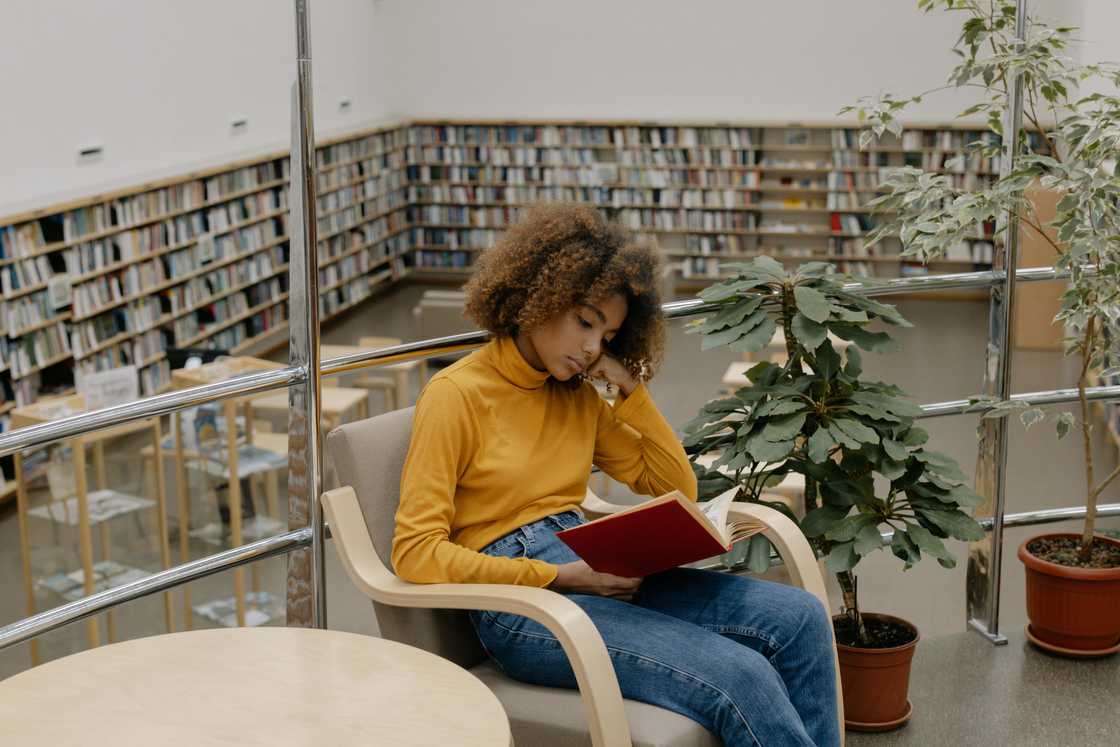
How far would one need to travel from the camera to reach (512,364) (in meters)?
1.97

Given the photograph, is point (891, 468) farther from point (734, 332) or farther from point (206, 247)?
point (206, 247)

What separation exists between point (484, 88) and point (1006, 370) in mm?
10128

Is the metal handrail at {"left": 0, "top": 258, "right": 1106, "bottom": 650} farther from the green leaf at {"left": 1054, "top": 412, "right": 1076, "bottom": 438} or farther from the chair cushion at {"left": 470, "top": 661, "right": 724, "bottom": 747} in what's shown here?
the chair cushion at {"left": 470, "top": 661, "right": 724, "bottom": 747}

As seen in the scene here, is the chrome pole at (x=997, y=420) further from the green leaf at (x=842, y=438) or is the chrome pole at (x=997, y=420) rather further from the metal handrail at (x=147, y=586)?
the metal handrail at (x=147, y=586)

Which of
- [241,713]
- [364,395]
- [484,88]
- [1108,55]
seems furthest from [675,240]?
[241,713]

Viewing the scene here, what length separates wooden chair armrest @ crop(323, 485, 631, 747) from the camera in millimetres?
1579

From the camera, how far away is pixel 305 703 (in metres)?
1.42

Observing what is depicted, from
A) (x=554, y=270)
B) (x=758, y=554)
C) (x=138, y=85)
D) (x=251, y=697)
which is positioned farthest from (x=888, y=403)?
(x=138, y=85)

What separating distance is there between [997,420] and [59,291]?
585 centimetres

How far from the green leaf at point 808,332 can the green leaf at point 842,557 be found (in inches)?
15.4

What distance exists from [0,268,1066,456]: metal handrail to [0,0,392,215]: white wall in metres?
5.40

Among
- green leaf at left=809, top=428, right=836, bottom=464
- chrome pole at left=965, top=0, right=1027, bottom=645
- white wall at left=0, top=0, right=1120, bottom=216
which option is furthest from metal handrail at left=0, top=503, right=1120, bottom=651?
white wall at left=0, top=0, right=1120, bottom=216

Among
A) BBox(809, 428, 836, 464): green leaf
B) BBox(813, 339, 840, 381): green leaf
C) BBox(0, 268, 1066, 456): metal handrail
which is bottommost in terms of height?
BBox(809, 428, 836, 464): green leaf

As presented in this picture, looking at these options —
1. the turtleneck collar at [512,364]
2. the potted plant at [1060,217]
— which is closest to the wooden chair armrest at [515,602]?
the turtleneck collar at [512,364]
